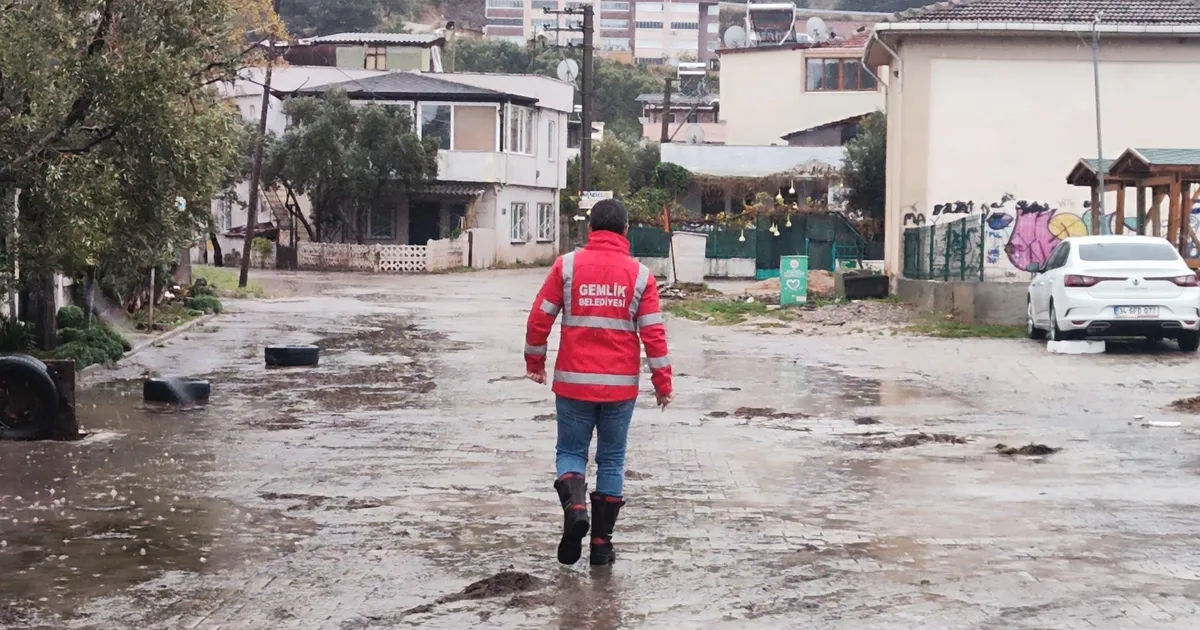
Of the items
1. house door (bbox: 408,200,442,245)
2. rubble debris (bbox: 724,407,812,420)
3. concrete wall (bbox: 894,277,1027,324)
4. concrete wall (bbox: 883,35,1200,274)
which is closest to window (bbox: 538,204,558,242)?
house door (bbox: 408,200,442,245)

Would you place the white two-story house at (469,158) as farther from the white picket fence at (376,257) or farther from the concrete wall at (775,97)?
the concrete wall at (775,97)

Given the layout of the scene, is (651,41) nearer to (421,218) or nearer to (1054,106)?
(421,218)

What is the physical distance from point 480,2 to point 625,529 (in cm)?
15909

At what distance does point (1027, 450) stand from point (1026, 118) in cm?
2241

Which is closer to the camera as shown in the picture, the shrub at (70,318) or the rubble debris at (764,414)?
the rubble debris at (764,414)

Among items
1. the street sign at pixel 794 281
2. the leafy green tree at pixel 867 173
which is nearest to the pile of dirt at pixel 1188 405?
the street sign at pixel 794 281

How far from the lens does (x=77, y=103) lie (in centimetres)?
1229

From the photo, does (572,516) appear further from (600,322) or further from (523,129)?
(523,129)

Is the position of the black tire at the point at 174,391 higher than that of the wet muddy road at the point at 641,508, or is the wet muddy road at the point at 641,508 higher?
the black tire at the point at 174,391

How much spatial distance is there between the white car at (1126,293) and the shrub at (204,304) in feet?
48.1

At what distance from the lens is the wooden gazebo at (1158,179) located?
23250 mm

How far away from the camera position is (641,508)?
8938 mm

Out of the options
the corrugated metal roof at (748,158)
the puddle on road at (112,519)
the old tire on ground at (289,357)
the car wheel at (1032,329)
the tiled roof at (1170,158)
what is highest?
the corrugated metal roof at (748,158)

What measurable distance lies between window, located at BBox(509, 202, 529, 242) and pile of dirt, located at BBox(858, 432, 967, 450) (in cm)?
4752
